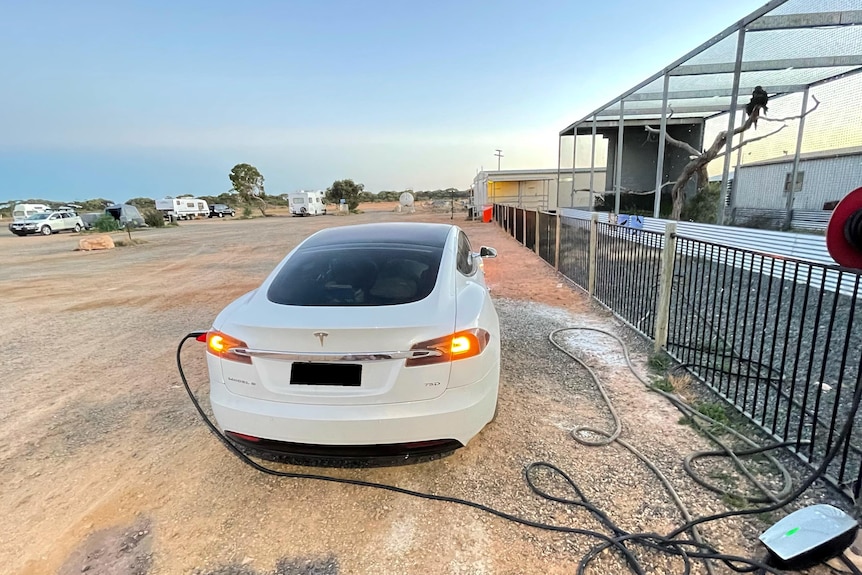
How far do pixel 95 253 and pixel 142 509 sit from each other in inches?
742

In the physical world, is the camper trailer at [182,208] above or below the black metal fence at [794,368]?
above

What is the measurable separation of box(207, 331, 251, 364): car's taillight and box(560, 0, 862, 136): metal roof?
9273 millimetres

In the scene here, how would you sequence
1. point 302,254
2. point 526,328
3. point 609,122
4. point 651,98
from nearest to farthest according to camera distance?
point 302,254 → point 526,328 → point 651,98 → point 609,122

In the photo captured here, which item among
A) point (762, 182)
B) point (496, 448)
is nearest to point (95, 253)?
point (496, 448)

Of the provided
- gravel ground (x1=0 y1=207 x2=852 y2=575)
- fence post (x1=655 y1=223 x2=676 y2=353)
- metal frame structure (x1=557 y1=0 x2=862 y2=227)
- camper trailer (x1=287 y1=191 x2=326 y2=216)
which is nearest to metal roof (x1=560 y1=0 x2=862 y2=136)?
metal frame structure (x1=557 y1=0 x2=862 y2=227)

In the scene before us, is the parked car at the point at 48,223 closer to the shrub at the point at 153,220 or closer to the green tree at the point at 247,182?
the shrub at the point at 153,220

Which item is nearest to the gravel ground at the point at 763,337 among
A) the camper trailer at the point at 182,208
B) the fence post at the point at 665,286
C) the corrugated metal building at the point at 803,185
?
the fence post at the point at 665,286

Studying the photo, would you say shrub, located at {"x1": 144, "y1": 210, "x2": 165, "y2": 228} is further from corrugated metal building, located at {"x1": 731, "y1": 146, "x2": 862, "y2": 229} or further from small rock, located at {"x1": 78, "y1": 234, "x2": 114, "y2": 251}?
corrugated metal building, located at {"x1": 731, "y1": 146, "x2": 862, "y2": 229}

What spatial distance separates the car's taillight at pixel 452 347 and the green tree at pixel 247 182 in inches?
2756

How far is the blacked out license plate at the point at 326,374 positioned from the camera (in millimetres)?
2223

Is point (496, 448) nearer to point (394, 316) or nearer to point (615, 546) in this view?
point (615, 546)

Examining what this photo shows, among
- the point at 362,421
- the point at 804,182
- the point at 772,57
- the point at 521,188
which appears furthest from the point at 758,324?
the point at 521,188

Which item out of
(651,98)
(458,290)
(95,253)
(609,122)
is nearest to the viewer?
(458,290)

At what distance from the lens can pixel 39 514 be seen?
240cm
